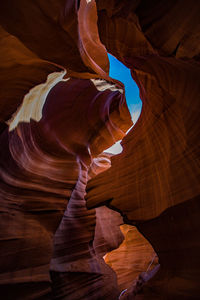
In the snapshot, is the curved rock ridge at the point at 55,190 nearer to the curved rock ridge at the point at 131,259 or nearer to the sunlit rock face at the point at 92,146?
the sunlit rock face at the point at 92,146

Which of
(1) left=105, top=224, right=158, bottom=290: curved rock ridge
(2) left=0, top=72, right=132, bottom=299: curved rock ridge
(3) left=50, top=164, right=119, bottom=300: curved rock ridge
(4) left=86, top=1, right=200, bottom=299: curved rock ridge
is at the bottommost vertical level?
(1) left=105, top=224, right=158, bottom=290: curved rock ridge

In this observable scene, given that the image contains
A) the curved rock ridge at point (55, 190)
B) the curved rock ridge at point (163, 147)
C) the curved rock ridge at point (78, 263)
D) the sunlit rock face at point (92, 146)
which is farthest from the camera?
the curved rock ridge at point (78, 263)

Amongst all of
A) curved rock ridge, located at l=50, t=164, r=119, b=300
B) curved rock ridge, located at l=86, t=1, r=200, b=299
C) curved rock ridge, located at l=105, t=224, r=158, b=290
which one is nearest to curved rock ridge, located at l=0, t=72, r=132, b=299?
curved rock ridge, located at l=50, t=164, r=119, b=300

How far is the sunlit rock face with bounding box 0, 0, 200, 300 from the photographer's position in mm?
1992

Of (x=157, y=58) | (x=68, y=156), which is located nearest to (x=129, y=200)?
(x=157, y=58)

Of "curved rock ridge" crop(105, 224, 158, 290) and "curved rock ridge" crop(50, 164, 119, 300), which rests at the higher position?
"curved rock ridge" crop(50, 164, 119, 300)

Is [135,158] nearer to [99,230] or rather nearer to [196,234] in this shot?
[196,234]

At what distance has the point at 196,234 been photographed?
197 cm

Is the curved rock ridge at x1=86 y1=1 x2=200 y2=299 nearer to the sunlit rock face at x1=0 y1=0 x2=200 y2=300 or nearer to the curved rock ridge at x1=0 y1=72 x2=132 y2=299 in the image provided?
the sunlit rock face at x1=0 y1=0 x2=200 y2=300

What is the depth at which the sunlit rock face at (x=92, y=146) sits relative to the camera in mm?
1992

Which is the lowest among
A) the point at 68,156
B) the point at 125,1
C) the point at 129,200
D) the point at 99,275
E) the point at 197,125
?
the point at 99,275

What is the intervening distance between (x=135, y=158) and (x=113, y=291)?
3365 mm

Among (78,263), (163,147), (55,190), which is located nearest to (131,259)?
(78,263)

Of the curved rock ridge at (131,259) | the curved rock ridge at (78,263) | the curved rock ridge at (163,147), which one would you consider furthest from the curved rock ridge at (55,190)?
the curved rock ridge at (163,147)
